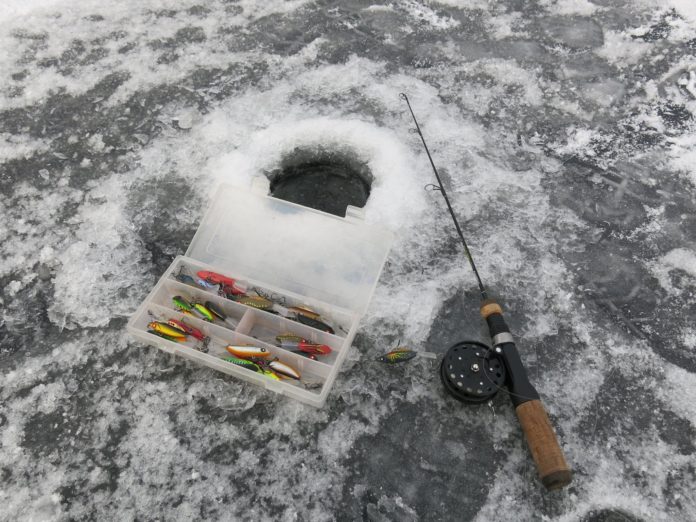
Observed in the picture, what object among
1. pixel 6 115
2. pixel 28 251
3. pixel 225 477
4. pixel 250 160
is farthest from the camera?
pixel 6 115

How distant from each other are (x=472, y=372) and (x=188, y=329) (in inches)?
60.8

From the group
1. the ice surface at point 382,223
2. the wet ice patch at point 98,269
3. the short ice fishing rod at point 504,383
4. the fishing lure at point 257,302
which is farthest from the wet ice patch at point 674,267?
the wet ice patch at point 98,269

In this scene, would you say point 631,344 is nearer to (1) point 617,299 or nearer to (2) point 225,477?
(1) point 617,299

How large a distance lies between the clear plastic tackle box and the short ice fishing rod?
0.59m

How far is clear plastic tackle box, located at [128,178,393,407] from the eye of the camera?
263cm

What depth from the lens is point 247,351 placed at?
260 centimetres

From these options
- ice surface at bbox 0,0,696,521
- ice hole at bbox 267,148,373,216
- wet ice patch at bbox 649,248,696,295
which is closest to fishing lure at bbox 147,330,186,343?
ice surface at bbox 0,0,696,521

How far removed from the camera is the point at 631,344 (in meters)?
2.79

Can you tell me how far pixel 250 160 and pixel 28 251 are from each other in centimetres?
155

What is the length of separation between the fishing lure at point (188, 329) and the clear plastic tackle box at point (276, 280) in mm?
28

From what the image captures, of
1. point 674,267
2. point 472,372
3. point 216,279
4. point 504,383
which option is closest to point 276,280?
point 216,279

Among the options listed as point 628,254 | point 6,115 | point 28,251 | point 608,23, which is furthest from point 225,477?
point 608,23

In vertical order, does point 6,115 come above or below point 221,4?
below

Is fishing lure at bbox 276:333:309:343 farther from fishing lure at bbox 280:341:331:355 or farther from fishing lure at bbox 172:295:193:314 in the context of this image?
fishing lure at bbox 172:295:193:314
